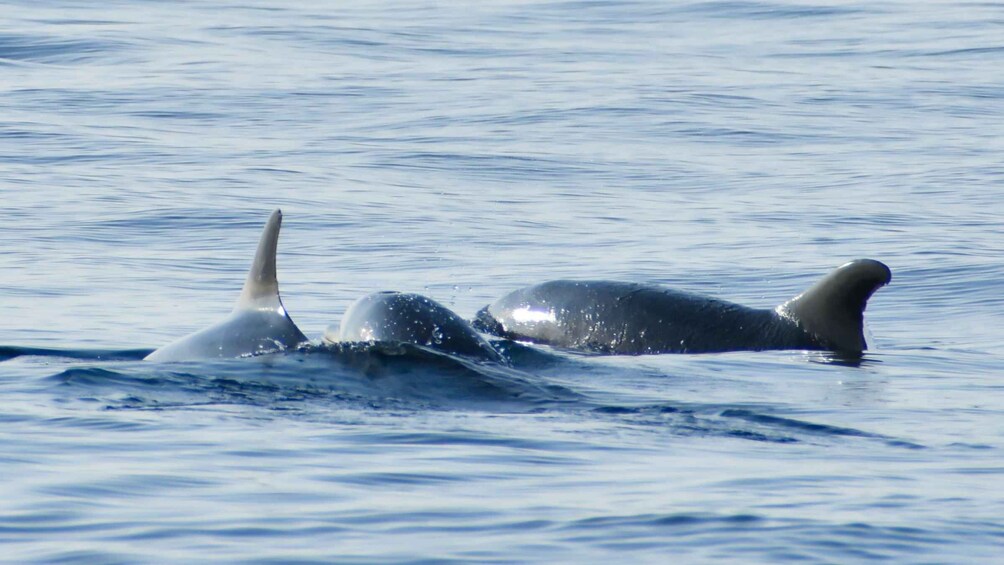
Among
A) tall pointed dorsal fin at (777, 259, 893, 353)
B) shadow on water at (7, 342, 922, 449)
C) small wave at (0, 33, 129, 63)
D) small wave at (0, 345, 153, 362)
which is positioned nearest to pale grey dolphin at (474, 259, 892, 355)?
tall pointed dorsal fin at (777, 259, 893, 353)

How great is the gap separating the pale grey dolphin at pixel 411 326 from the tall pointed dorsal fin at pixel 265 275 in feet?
1.35

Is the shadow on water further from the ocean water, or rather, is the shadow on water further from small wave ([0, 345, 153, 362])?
small wave ([0, 345, 153, 362])

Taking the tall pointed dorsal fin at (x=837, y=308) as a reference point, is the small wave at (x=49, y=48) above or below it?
above

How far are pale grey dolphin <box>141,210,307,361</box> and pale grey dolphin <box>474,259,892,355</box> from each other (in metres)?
2.81

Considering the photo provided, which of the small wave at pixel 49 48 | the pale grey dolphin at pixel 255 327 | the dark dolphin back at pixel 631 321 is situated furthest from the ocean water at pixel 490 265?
the dark dolphin back at pixel 631 321

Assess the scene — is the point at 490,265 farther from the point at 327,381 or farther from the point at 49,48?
the point at 49,48

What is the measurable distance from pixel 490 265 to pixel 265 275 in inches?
252

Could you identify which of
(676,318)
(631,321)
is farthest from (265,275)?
(676,318)

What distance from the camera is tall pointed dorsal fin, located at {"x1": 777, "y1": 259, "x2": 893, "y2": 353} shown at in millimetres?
11695

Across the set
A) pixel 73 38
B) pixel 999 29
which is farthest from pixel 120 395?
pixel 999 29

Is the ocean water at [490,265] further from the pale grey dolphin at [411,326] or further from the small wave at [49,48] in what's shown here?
the pale grey dolphin at [411,326]

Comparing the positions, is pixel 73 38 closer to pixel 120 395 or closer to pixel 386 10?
pixel 386 10

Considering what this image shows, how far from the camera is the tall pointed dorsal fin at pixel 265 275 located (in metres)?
10.2

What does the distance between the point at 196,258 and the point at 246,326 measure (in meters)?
6.31
